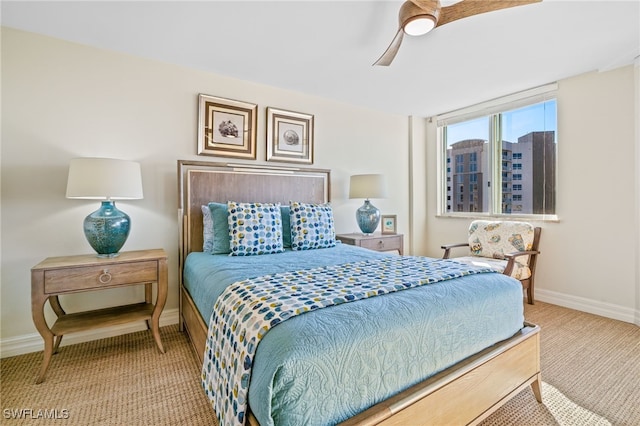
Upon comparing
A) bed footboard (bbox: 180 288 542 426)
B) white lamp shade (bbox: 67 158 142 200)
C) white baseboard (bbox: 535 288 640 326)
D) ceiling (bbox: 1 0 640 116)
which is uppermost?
ceiling (bbox: 1 0 640 116)

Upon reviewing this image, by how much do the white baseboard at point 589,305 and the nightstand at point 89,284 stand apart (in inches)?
154

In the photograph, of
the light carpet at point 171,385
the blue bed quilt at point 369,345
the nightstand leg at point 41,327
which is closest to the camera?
the blue bed quilt at point 369,345

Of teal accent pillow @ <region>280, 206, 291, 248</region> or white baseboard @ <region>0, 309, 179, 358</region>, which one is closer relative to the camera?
white baseboard @ <region>0, 309, 179, 358</region>

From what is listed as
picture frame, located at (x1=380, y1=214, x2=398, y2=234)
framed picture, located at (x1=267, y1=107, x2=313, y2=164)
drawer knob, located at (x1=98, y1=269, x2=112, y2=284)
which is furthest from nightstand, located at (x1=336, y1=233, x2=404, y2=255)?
drawer knob, located at (x1=98, y1=269, x2=112, y2=284)

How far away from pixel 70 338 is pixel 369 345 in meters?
2.60

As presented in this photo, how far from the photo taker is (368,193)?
137 inches

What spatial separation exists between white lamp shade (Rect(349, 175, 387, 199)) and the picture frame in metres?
0.70

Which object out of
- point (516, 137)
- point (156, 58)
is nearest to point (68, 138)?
point (156, 58)

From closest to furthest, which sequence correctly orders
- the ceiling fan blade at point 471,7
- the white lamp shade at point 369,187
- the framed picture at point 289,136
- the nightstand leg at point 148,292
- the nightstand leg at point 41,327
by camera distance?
1. the ceiling fan blade at point 471,7
2. the nightstand leg at point 41,327
3. the nightstand leg at point 148,292
4. the framed picture at point 289,136
5. the white lamp shade at point 369,187

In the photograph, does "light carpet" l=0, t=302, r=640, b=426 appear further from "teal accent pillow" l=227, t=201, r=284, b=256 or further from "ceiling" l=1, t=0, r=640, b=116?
"ceiling" l=1, t=0, r=640, b=116

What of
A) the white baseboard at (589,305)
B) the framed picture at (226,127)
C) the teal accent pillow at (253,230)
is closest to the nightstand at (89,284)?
the teal accent pillow at (253,230)

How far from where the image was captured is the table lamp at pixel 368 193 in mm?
3490

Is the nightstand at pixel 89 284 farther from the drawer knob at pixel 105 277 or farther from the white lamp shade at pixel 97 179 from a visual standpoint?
the white lamp shade at pixel 97 179

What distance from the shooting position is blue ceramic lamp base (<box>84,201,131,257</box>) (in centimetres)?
209
